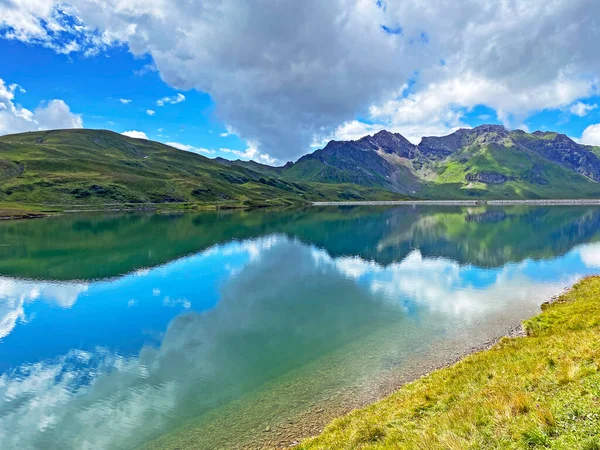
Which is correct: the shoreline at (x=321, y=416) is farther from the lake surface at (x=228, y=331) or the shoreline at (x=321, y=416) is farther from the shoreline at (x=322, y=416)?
the lake surface at (x=228, y=331)

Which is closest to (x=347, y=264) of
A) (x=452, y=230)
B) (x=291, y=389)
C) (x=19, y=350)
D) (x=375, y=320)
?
(x=375, y=320)

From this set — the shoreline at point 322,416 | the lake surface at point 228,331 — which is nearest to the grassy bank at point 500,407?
the shoreline at point 322,416

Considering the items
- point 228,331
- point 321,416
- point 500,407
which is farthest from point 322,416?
point 228,331

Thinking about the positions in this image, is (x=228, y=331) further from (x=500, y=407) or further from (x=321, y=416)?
(x=500, y=407)

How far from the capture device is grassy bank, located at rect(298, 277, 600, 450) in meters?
11.1

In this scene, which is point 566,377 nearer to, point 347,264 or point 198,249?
point 347,264

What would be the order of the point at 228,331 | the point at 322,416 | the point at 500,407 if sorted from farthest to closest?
1. the point at 228,331
2. the point at 322,416
3. the point at 500,407

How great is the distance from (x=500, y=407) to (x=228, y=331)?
32089mm

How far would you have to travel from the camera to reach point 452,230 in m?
149

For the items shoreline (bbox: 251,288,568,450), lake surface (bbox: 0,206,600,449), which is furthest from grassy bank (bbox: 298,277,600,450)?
lake surface (bbox: 0,206,600,449)

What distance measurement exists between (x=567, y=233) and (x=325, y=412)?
14697cm

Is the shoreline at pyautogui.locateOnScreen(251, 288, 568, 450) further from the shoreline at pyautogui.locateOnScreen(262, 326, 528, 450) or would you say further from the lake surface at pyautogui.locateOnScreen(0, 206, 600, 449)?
the lake surface at pyautogui.locateOnScreen(0, 206, 600, 449)

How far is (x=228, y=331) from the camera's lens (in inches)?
→ 1588

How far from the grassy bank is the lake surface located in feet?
17.2
